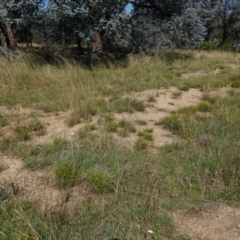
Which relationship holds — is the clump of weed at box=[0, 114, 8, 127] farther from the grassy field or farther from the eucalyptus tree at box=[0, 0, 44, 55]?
the eucalyptus tree at box=[0, 0, 44, 55]

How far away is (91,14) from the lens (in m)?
7.03

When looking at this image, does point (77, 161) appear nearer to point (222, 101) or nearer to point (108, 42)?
point (222, 101)

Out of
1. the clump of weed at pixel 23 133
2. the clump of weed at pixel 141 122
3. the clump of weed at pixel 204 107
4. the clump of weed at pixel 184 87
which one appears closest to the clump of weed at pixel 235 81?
the clump of weed at pixel 184 87

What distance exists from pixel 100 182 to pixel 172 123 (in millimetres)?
2183

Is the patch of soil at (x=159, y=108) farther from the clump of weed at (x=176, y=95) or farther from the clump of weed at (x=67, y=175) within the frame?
the clump of weed at (x=67, y=175)

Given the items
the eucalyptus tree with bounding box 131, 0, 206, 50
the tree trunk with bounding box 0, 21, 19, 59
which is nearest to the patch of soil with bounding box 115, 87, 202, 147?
the eucalyptus tree with bounding box 131, 0, 206, 50

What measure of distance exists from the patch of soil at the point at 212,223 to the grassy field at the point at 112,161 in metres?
0.09

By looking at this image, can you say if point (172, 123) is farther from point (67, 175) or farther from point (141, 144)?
point (67, 175)

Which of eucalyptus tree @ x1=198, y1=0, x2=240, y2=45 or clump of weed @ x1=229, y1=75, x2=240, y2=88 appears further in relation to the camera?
eucalyptus tree @ x1=198, y1=0, x2=240, y2=45

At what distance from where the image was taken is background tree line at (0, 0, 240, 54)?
684cm

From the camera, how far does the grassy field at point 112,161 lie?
247 centimetres

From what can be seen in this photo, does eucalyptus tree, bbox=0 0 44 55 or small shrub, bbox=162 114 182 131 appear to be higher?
eucalyptus tree, bbox=0 0 44 55

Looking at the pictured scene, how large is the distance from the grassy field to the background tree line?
1491 mm

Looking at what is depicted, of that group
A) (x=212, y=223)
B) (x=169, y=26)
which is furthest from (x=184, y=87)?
(x=212, y=223)
